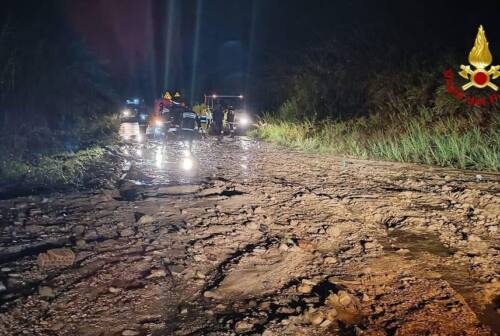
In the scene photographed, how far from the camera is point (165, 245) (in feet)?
14.1

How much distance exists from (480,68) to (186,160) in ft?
27.9

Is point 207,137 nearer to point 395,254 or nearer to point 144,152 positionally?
point 144,152

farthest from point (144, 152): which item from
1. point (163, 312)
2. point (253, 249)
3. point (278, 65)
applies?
point (278, 65)

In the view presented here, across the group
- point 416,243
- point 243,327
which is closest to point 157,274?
point 243,327

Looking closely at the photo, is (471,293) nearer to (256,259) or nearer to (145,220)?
(256,259)

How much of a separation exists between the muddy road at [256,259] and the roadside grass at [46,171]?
1203mm

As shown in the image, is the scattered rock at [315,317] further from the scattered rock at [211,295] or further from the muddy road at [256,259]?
the scattered rock at [211,295]

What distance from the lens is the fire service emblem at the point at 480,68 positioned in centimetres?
1133

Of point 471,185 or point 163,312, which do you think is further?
point 471,185

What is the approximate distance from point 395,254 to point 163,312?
2331 mm

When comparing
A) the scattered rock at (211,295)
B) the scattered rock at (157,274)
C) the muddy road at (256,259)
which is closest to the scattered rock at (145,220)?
the muddy road at (256,259)

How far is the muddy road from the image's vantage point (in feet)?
9.74

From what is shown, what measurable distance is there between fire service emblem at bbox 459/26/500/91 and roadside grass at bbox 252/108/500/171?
1092 millimetres

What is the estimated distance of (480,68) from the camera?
11.8m
